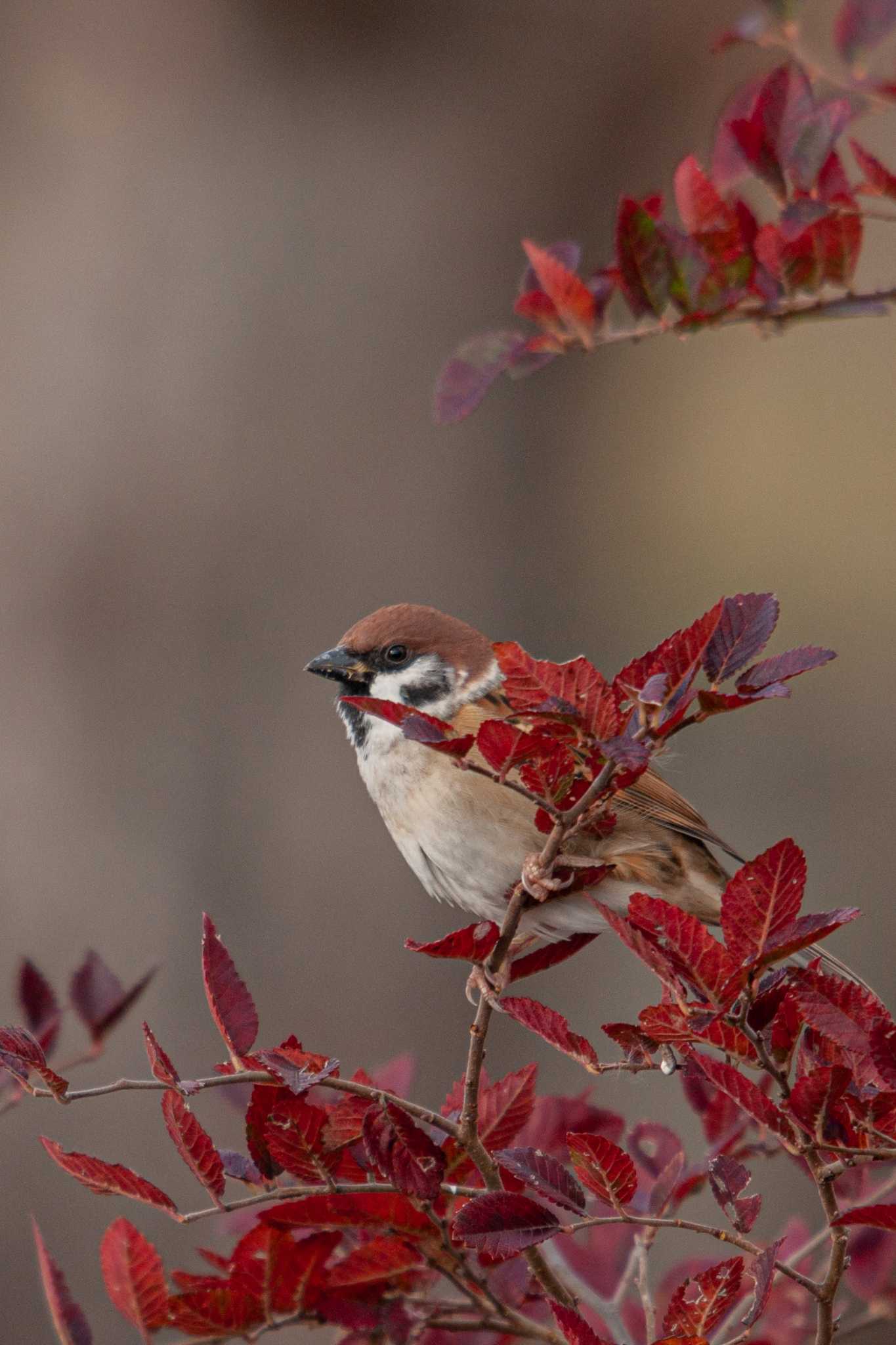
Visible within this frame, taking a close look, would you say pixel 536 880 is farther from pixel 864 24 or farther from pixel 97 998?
pixel 864 24

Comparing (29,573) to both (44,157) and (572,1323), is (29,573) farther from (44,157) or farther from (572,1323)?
(572,1323)

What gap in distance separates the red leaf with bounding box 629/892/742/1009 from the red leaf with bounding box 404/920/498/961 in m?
0.21

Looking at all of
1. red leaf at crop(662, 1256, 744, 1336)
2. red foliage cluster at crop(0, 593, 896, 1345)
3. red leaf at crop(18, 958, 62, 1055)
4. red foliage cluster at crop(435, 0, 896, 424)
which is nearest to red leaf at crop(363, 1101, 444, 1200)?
red foliage cluster at crop(0, 593, 896, 1345)

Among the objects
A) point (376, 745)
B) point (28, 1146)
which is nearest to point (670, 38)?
point (376, 745)

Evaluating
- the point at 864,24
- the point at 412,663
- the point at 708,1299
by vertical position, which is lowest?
the point at 708,1299

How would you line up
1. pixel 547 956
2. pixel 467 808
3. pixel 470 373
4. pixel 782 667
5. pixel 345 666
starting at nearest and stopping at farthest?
pixel 782 667 < pixel 470 373 < pixel 547 956 < pixel 467 808 < pixel 345 666

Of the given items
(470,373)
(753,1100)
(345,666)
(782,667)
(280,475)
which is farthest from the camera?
(280,475)

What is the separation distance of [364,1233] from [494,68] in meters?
3.87

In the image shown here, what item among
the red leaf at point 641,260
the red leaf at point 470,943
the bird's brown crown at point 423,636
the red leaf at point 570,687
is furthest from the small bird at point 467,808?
the red leaf at point 570,687

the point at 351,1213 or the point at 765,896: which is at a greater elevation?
the point at 765,896

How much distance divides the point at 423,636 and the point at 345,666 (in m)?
0.13

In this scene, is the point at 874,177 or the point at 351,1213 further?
the point at 874,177

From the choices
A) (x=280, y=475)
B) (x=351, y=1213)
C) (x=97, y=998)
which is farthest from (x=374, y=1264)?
(x=280, y=475)

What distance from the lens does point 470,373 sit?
1.56 metres
